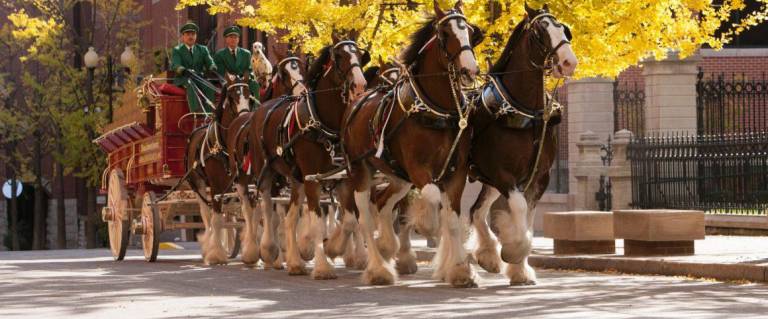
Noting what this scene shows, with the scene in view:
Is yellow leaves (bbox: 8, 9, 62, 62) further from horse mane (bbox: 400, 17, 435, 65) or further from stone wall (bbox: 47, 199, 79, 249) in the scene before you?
horse mane (bbox: 400, 17, 435, 65)

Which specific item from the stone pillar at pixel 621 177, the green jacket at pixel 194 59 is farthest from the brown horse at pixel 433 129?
the stone pillar at pixel 621 177

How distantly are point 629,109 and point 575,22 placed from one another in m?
16.5

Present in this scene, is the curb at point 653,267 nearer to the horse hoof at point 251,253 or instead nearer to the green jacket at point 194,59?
the horse hoof at point 251,253

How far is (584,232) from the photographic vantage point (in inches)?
796

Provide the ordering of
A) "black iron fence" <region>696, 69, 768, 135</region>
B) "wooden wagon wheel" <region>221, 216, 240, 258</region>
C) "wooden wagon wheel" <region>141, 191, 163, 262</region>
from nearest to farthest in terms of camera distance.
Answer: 1. "wooden wagon wheel" <region>141, 191, 163, 262</region>
2. "wooden wagon wheel" <region>221, 216, 240, 258</region>
3. "black iron fence" <region>696, 69, 768, 135</region>

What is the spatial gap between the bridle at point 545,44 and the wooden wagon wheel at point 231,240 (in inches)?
357

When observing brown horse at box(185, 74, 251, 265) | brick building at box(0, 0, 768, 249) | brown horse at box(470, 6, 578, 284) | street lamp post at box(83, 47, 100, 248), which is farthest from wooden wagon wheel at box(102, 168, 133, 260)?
street lamp post at box(83, 47, 100, 248)

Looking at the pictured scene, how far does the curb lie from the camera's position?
16.7m

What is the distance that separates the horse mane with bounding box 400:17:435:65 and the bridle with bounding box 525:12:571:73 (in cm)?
97

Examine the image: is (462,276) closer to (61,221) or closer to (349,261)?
(349,261)

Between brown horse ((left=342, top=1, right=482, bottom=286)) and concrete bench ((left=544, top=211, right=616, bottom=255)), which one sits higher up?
brown horse ((left=342, top=1, right=482, bottom=286))

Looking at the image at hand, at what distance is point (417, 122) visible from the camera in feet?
53.2

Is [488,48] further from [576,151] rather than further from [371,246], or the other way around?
[576,151]

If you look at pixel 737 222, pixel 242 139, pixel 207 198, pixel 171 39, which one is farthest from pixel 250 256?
pixel 171 39
